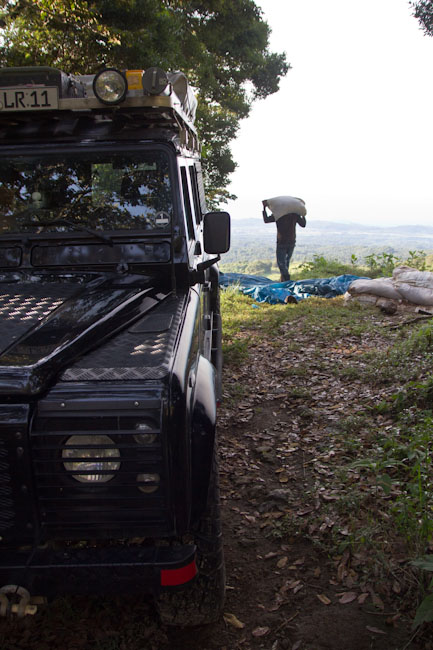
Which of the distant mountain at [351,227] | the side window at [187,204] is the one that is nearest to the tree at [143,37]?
the side window at [187,204]

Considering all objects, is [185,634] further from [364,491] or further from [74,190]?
[74,190]

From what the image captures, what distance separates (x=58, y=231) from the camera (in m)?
3.36

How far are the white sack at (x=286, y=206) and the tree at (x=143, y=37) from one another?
87.2 inches

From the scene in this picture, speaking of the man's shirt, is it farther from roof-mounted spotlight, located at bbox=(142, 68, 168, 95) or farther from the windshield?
roof-mounted spotlight, located at bbox=(142, 68, 168, 95)

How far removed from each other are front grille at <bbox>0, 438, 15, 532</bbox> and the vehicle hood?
0.82 ft

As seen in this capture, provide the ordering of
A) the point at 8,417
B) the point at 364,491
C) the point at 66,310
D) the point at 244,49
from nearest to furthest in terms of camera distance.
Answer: the point at 8,417, the point at 66,310, the point at 364,491, the point at 244,49

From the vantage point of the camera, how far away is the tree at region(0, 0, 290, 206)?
8344mm

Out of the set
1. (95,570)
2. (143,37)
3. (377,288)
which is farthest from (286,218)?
(95,570)

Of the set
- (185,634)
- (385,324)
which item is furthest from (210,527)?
(385,324)

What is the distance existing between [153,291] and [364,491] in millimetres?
2036

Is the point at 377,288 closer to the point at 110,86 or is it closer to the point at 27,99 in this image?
the point at 110,86

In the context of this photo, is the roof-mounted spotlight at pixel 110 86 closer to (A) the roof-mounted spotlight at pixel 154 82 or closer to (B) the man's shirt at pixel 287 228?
(A) the roof-mounted spotlight at pixel 154 82

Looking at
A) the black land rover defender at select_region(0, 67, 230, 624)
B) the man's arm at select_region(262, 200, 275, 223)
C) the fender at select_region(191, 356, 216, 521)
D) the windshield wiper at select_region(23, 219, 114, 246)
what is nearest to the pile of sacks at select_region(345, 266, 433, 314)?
the man's arm at select_region(262, 200, 275, 223)

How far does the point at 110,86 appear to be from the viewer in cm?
322
